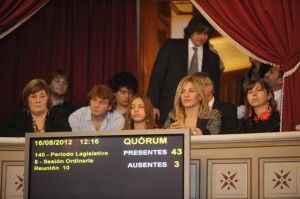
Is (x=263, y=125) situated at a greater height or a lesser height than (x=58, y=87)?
lesser

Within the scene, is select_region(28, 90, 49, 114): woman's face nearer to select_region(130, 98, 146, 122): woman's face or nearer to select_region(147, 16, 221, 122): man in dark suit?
select_region(130, 98, 146, 122): woman's face

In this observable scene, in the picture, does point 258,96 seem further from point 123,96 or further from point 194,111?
point 123,96

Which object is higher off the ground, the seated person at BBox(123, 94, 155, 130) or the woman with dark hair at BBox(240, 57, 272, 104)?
the woman with dark hair at BBox(240, 57, 272, 104)

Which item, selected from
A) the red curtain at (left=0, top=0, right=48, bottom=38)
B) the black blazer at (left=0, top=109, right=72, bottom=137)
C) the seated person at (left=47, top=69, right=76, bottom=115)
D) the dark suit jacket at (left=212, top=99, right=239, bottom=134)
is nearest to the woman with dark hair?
the dark suit jacket at (left=212, top=99, right=239, bottom=134)

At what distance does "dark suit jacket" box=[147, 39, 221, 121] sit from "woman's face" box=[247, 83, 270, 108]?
926 mm

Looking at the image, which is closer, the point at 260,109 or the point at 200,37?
the point at 260,109

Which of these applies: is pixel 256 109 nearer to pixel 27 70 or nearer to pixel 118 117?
pixel 118 117

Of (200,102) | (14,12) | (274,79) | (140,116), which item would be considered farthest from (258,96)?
(14,12)

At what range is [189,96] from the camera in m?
7.23

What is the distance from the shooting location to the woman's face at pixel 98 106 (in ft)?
25.1

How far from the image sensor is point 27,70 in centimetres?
930

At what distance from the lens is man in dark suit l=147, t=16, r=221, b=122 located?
8.35 meters

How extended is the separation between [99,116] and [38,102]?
52 cm

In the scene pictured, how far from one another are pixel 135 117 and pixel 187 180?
1.01 meters
